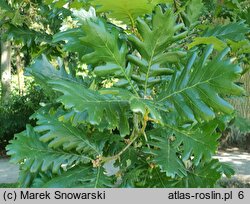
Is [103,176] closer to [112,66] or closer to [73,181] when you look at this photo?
[73,181]

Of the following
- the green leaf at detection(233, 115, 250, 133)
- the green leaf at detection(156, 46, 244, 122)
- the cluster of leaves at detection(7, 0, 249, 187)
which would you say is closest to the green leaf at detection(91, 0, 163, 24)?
the cluster of leaves at detection(7, 0, 249, 187)

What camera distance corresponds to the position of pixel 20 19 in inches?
114

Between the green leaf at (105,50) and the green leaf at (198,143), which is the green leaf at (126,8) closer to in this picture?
the green leaf at (105,50)

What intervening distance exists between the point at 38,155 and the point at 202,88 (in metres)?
0.64

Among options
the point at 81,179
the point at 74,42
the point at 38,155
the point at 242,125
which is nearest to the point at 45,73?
the point at 74,42

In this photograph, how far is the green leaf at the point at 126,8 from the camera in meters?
1.27

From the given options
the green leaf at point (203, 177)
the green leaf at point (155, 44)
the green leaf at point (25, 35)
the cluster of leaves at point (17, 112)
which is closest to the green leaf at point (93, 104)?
the green leaf at point (155, 44)

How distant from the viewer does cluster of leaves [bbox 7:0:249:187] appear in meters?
1.28

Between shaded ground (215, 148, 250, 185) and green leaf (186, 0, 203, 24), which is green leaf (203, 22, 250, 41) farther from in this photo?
shaded ground (215, 148, 250, 185)

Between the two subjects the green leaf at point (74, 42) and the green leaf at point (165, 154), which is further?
the green leaf at point (74, 42)

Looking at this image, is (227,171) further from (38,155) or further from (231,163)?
(231,163)

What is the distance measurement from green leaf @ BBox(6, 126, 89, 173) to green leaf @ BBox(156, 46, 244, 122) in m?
0.41

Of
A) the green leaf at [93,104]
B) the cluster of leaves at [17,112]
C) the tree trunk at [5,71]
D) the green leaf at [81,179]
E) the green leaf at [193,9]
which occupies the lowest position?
the cluster of leaves at [17,112]
